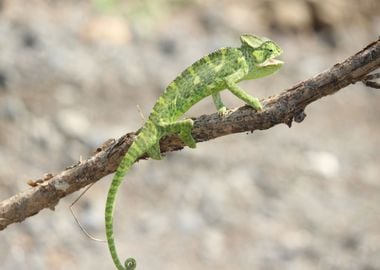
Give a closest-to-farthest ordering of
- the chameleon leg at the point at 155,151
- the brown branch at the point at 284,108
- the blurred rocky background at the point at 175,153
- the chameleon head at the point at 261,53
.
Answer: the brown branch at the point at 284,108 < the chameleon leg at the point at 155,151 < the chameleon head at the point at 261,53 < the blurred rocky background at the point at 175,153

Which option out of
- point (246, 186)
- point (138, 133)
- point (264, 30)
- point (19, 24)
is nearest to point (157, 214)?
point (246, 186)

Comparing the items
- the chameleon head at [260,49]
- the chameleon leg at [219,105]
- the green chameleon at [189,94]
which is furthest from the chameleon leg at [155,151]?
the chameleon head at [260,49]

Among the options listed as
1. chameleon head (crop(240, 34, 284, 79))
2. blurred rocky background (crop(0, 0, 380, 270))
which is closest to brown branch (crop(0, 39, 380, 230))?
chameleon head (crop(240, 34, 284, 79))

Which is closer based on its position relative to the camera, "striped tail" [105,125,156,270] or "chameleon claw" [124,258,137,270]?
"striped tail" [105,125,156,270]

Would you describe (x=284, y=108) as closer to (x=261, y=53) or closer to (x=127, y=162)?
(x=261, y=53)

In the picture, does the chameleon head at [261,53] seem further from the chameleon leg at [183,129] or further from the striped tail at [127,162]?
the striped tail at [127,162]

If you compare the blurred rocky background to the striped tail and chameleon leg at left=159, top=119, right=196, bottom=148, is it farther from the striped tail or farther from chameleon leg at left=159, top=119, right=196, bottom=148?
chameleon leg at left=159, top=119, right=196, bottom=148

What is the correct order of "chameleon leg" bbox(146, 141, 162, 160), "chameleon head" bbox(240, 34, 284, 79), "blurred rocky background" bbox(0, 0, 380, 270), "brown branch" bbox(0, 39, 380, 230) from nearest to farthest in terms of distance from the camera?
"brown branch" bbox(0, 39, 380, 230)
"chameleon leg" bbox(146, 141, 162, 160)
"chameleon head" bbox(240, 34, 284, 79)
"blurred rocky background" bbox(0, 0, 380, 270)

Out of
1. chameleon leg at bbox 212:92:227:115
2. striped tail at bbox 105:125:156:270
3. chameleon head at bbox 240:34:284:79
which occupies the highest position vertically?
chameleon head at bbox 240:34:284:79
